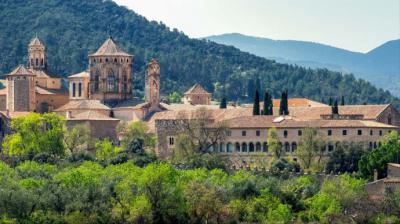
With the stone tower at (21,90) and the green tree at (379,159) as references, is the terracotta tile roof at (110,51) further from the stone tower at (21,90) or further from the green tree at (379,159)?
the green tree at (379,159)

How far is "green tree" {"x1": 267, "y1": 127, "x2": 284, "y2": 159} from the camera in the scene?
347ft

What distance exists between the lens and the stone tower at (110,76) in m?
126

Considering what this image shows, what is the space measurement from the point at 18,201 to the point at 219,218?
463 inches

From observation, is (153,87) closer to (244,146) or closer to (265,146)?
(244,146)

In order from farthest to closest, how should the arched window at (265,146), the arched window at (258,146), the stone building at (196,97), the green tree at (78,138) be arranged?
the stone building at (196,97) < the green tree at (78,138) < the arched window at (258,146) < the arched window at (265,146)

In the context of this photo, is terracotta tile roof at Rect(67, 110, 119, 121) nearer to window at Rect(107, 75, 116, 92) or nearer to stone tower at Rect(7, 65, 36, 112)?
stone tower at Rect(7, 65, 36, 112)

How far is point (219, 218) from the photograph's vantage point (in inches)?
3204

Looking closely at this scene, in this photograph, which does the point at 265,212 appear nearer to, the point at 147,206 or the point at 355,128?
the point at 147,206

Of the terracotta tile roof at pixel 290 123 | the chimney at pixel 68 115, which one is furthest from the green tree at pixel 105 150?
the terracotta tile roof at pixel 290 123

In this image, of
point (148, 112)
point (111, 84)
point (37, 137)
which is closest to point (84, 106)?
point (148, 112)

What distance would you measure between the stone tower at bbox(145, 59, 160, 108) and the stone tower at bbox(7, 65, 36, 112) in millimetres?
10266

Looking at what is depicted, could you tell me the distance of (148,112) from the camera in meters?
122

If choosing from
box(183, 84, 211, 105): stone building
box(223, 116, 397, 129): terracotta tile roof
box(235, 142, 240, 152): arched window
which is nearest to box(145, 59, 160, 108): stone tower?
box(223, 116, 397, 129): terracotta tile roof

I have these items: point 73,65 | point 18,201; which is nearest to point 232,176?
point 18,201
